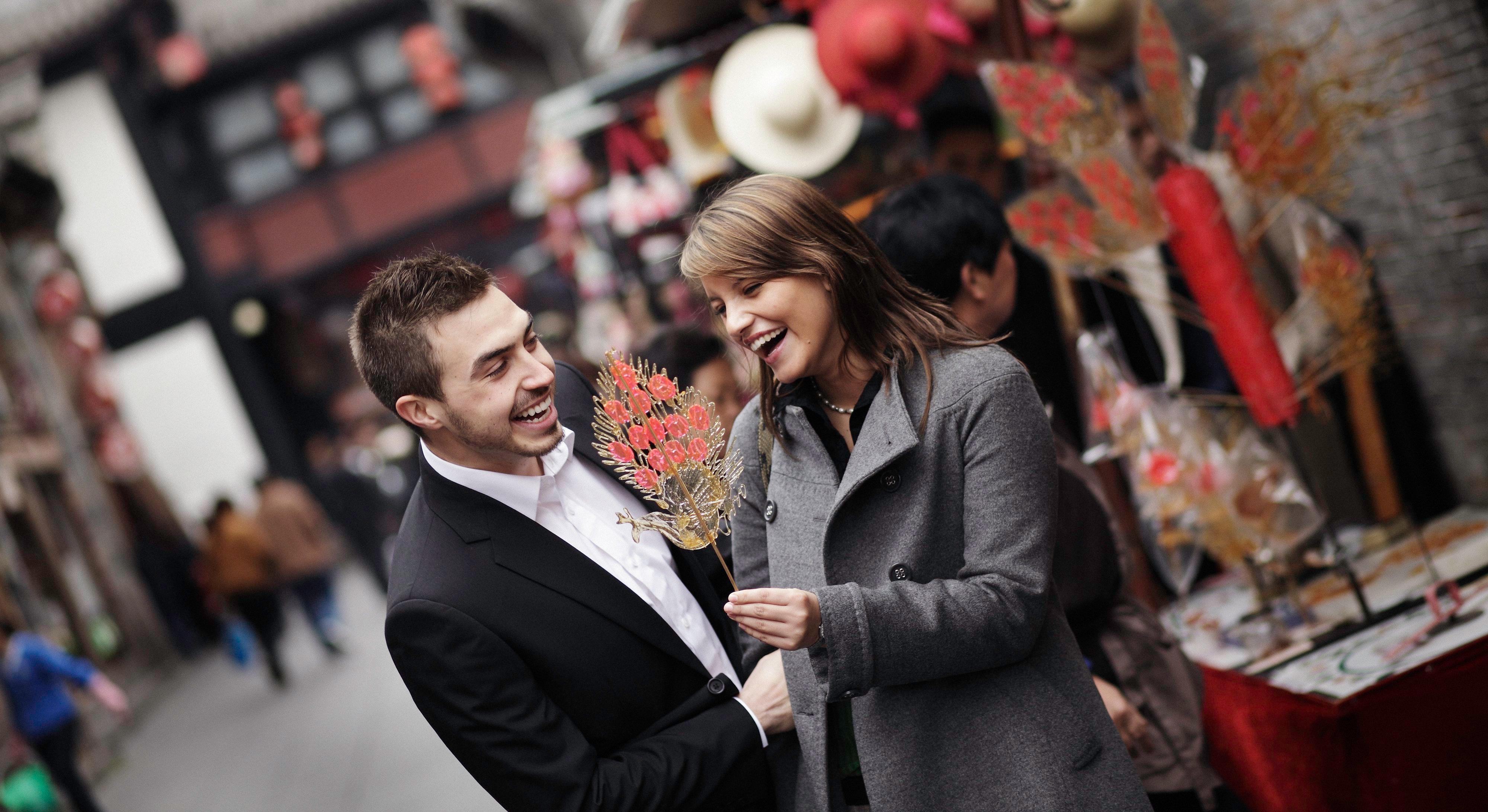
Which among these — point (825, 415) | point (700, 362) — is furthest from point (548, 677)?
point (700, 362)

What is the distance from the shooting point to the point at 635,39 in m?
7.09

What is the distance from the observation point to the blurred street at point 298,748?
634cm

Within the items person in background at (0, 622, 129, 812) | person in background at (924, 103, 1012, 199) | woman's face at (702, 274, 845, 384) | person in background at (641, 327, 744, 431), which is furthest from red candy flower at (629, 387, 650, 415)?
person in background at (0, 622, 129, 812)

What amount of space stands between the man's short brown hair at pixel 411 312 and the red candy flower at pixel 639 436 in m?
0.37

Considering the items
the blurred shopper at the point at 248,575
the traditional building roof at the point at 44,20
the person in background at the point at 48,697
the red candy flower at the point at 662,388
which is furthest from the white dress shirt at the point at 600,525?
the traditional building roof at the point at 44,20

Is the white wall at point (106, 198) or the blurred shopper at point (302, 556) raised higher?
the white wall at point (106, 198)

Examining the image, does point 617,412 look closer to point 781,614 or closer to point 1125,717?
point 781,614

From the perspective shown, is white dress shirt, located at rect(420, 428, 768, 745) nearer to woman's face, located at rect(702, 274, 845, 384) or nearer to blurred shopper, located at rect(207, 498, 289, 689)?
woman's face, located at rect(702, 274, 845, 384)

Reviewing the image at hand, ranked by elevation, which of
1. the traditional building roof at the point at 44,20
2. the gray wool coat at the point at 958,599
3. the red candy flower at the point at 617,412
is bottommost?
the gray wool coat at the point at 958,599

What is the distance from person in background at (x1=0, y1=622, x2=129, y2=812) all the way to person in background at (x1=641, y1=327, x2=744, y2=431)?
4.85m

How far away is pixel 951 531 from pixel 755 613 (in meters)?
0.38

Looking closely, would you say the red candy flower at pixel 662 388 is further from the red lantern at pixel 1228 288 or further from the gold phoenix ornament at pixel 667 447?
the red lantern at pixel 1228 288

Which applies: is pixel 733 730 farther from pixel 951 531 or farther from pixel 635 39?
pixel 635 39

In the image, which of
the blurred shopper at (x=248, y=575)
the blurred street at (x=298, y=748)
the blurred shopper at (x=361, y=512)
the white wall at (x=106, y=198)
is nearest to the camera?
the blurred street at (x=298, y=748)
